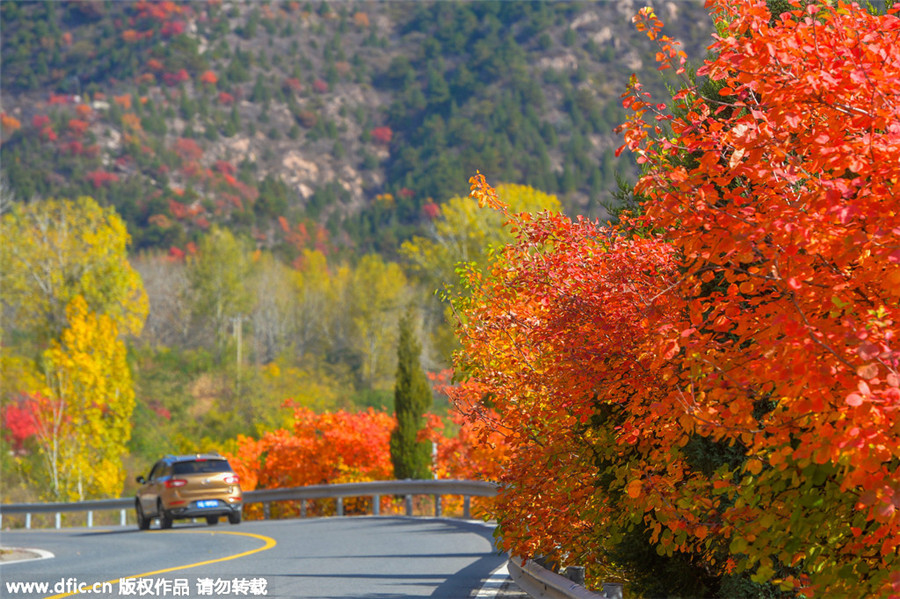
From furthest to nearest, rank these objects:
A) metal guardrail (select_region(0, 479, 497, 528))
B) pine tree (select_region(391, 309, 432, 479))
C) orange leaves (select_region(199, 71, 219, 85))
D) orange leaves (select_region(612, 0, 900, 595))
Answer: orange leaves (select_region(199, 71, 219, 85))
pine tree (select_region(391, 309, 432, 479))
metal guardrail (select_region(0, 479, 497, 528))
orange leaves (select_region(612, 0, 900, 595))

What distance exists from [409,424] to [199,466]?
27.7 ft

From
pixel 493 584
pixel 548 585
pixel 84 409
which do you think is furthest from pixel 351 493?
pixel 548 585

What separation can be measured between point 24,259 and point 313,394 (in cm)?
1934

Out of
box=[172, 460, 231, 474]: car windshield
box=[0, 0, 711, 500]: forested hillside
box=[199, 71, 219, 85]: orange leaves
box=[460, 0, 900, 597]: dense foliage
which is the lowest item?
box=[172, 460, 231, 474]: car windshield

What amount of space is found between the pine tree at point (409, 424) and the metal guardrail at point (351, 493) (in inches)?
105

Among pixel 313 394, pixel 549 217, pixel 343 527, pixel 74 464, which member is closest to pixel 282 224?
pixel 313 394

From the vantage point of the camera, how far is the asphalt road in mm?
10797

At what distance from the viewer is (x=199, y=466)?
23.0 metres

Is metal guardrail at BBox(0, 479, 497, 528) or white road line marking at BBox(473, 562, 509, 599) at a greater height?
white road line marking at BBox(473, 562, 509, 599)

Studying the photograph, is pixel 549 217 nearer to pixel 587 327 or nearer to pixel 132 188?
pixel 587 327

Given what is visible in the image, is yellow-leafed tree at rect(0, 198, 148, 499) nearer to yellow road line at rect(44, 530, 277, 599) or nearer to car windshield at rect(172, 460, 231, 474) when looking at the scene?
car windshield at rect(172, 460, 231, 474)

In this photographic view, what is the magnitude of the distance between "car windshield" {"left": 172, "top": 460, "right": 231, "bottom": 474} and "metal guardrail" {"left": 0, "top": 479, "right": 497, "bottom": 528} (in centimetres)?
372

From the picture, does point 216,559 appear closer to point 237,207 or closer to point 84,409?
point 84,409

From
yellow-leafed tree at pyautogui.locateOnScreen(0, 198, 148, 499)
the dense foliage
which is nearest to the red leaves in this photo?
yellow-leafed tree at pyautogui.locateOnScreen(0, 198, 148, 499)
